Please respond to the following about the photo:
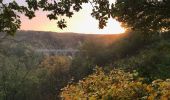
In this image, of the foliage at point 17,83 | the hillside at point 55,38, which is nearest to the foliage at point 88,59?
the foliage at point 17,83

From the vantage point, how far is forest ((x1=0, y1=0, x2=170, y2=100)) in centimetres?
807

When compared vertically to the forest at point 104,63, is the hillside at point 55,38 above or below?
below

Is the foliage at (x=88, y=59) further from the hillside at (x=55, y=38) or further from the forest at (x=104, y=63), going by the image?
the hillside at (x=55, y=38)

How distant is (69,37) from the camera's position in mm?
163500

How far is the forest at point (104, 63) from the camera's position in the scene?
8070 mm

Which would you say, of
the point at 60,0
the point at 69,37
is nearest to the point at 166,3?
the point at 60,0

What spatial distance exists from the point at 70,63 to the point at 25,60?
25.3ft

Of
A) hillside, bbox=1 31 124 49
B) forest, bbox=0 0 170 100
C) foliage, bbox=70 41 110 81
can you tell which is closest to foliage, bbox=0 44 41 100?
forest, bbox=0 0 170 100

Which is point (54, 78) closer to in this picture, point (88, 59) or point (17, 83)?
point (17, 83)

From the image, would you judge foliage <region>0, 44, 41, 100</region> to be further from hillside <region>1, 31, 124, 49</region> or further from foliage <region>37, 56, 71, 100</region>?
hillside <region>1, 31, 124, 49</region>

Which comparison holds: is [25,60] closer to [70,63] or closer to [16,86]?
[70,63]

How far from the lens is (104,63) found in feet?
179

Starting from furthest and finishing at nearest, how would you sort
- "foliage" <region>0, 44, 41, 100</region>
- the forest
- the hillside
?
the hillside → "foliage" <region>0, 44, 41, 100</region> → the forest

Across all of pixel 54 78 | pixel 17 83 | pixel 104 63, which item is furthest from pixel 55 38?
pixel 17 83
